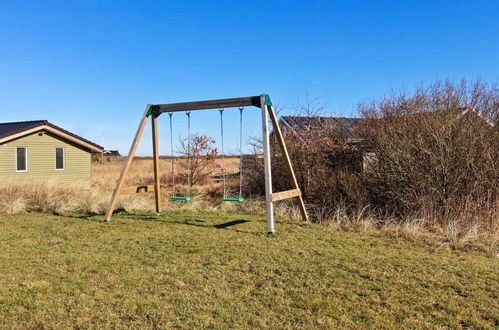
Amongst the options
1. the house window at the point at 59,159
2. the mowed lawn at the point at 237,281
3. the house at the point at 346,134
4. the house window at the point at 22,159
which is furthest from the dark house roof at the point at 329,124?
the house window at the point at 59,159

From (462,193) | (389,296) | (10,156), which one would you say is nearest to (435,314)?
(389,296)

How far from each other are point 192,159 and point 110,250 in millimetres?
11334

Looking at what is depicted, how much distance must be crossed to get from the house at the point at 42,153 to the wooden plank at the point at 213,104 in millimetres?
12830

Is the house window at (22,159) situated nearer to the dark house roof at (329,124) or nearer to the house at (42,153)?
the house at (42,153)

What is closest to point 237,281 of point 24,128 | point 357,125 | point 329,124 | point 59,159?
point 357,125

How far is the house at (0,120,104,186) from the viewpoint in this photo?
18.8 metres

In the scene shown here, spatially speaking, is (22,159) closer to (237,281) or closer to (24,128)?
(24,128)

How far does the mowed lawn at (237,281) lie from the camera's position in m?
3.24

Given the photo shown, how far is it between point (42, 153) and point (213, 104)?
16327 millimetres

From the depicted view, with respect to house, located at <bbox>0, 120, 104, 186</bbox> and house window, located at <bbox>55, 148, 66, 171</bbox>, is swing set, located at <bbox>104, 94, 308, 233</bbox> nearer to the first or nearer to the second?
house, located at <bbox>0, 120, 104, 186</bbox>

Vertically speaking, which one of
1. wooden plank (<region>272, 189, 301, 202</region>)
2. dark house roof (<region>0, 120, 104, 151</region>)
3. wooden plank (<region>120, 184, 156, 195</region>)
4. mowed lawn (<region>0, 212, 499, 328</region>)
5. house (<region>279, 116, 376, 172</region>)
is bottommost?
mowed lawn (<region>0, 212, 499, 328</region>)

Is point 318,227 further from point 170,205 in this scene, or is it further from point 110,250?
point 170,205

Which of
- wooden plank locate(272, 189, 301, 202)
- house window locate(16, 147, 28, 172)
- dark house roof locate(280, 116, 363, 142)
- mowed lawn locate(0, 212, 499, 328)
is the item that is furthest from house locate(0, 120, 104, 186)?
wooden plank locate(272, 189, 301, 202)

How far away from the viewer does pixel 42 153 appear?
67.0 ft
